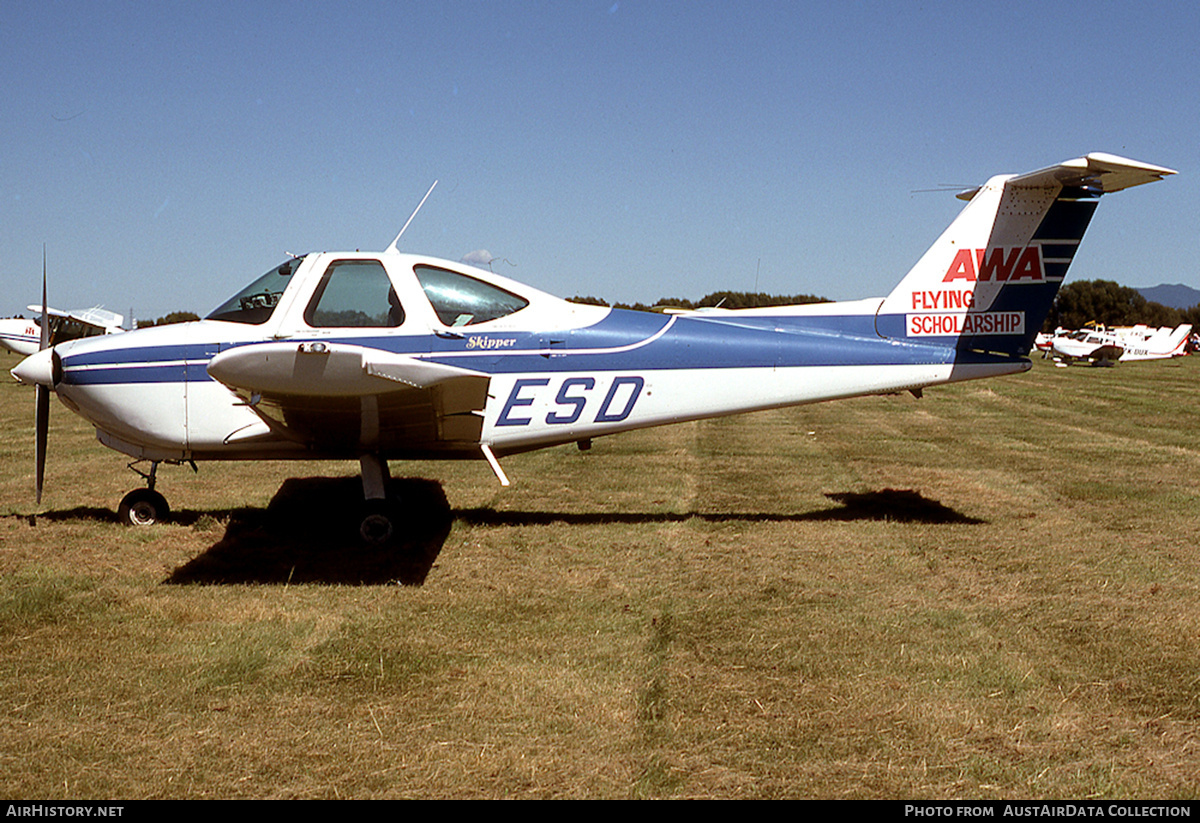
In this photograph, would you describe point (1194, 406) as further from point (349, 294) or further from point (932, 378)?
point (349, 294)

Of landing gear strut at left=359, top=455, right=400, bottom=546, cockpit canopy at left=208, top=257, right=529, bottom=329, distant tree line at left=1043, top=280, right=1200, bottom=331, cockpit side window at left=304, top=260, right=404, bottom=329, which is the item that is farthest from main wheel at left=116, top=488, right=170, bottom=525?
distant tree line at left=1043, top=280, right=1200, bottom=331

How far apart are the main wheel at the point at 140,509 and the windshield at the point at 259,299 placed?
1.68 meters

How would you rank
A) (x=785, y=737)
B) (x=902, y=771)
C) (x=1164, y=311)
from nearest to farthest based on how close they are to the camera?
(x=902, y=771) < (x=785, y=737) < (x=1164, y=311)

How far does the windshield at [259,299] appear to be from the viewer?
6.62 m

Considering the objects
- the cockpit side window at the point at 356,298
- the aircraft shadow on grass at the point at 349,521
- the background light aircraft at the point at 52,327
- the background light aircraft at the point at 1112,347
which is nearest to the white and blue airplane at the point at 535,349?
the cockpit side window at the point at 356,298

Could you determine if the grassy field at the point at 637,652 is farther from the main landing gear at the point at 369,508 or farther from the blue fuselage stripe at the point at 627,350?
the blue fuselage stripe at the point at 627,350

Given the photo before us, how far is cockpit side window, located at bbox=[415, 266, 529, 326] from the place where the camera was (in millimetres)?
6695

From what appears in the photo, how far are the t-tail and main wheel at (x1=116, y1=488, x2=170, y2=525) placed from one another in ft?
20.8

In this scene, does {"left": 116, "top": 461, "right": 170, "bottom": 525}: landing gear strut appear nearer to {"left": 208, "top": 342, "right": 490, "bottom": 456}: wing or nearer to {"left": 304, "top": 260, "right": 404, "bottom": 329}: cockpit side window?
{"left": 208, "top": 342, "right": 490, "bottom": 456}: wing

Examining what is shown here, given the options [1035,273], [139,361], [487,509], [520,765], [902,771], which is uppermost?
[1035,273]

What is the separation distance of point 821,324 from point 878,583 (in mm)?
2570

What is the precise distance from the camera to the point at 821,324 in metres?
7.34

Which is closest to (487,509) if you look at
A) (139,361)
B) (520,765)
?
(139,361)

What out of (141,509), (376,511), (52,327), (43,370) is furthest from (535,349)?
(52,327)
